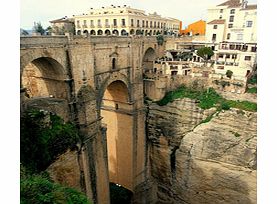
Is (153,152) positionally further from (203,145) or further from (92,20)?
(92,20)

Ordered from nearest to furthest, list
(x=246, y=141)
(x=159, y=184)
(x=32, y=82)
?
(x=32, y=82) < (x=246, y=141) < (x=159, y=184)

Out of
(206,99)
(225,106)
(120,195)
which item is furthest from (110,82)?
(120,195)

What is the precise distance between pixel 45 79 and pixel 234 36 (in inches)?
→ 840

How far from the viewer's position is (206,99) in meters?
18.8

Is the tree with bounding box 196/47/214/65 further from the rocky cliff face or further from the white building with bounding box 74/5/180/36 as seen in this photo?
the white building with bounding box 74/5/180/36

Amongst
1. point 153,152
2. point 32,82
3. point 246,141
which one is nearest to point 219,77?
point 246,141

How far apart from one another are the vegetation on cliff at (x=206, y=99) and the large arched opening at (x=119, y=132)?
3576mm

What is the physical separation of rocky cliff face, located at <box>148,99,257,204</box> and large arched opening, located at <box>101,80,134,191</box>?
106 inches

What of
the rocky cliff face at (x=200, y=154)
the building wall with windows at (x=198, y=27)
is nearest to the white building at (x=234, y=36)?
the rocky cliff face at (x=200, y=154)

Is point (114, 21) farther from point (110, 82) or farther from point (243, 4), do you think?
point (110, 82)

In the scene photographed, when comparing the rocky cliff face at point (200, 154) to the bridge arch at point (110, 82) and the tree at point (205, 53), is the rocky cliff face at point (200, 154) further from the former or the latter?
the tree at point (205, 53)

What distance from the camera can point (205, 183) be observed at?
18.4 m

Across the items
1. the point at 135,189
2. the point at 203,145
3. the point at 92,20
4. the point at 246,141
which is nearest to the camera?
the point at 246,141

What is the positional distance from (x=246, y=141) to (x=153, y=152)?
8.25 meters
